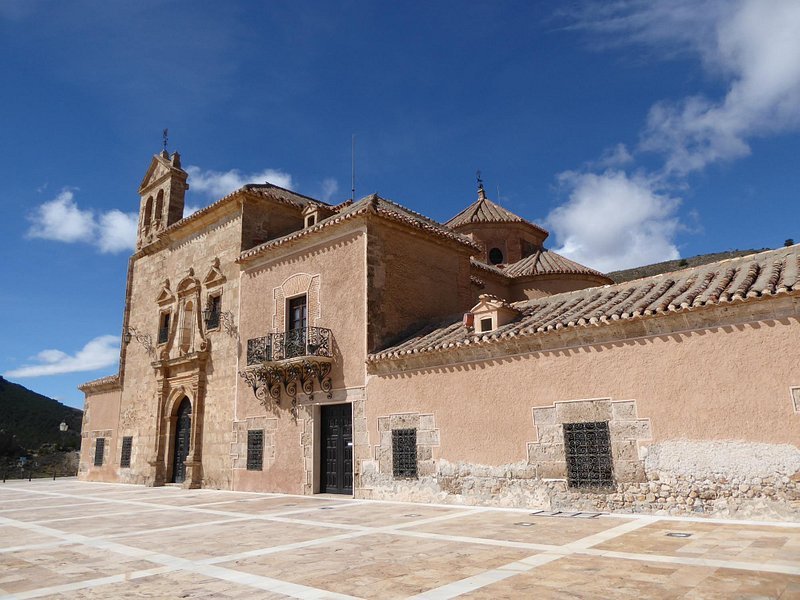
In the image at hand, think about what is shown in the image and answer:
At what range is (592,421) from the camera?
30.7ft

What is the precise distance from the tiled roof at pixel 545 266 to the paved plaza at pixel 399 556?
11.0m

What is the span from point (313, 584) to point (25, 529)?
6560 mm

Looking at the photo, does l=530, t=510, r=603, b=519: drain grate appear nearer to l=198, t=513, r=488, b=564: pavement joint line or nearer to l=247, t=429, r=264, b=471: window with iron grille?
l=198, t=513, r=488, b=564: pavement joint line

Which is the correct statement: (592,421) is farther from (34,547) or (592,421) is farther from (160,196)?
(160,196)

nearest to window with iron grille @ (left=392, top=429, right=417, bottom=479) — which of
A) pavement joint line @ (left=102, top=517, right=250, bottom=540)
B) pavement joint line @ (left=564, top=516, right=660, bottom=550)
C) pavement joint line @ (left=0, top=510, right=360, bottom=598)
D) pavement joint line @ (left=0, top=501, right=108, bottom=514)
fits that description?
pavement joint line @ (left=102, top=517, right=250, bottom=540)

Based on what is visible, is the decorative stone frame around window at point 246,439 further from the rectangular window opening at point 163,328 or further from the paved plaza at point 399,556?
the rectangular window opening at point 163,328

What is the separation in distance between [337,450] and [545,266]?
33.7 feet

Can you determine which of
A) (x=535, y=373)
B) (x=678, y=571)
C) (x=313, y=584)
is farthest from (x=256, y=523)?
(x=678, y=571)

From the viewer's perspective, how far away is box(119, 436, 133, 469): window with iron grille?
20.2m

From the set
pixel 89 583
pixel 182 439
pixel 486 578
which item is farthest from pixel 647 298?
pixel 182 439

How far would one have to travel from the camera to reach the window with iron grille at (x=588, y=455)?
30.1 feet

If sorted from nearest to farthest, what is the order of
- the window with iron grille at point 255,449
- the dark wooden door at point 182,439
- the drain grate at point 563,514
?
1. the drain grate at point 563,514
2. the window with iron grille at point 255,449
3. the dark wooden door at point 182,439

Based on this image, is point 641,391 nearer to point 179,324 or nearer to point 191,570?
point 191,570

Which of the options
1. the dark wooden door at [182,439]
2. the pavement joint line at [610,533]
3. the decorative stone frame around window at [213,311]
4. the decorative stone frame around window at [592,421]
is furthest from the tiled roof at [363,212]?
the pavement joint line at [610,533]
